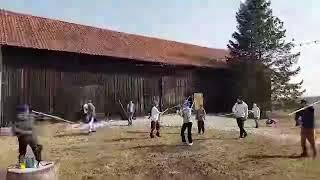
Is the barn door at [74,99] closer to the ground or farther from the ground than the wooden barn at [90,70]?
closer to the ground

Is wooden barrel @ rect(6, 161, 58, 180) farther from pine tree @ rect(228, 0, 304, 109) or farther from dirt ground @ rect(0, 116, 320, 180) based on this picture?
pine tree @ rect(228, 0, 304, 109)

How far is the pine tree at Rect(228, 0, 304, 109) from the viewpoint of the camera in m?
36.3

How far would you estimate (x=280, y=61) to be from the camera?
37.8 m

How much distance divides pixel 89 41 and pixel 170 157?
16909 millimetres

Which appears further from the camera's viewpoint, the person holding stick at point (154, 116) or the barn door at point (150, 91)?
the barn door at point (150, 91)

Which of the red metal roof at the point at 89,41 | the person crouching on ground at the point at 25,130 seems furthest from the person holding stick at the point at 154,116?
the red metal roof at the point at 89,41

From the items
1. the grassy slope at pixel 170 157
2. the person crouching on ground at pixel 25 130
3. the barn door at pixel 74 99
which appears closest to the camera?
the person crouching on ground at pixel 25 130

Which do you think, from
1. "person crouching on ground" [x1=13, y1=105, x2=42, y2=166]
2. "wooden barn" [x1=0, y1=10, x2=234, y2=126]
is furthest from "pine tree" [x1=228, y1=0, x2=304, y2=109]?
Result: "person crouching on ground" [x1=13, y1=105, x2=42, y2=166]

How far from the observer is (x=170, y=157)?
14039 mm

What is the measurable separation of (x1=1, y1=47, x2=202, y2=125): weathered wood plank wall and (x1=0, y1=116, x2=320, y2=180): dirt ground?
17.5 feet

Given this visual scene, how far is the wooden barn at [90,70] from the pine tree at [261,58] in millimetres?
1940

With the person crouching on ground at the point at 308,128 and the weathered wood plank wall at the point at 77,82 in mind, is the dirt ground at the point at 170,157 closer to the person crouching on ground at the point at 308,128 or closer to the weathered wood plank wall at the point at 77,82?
the person crouching on ground at the point at 308,128

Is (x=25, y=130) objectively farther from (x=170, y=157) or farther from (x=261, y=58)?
(x=261, y=58)

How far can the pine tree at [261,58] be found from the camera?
1430 inches
